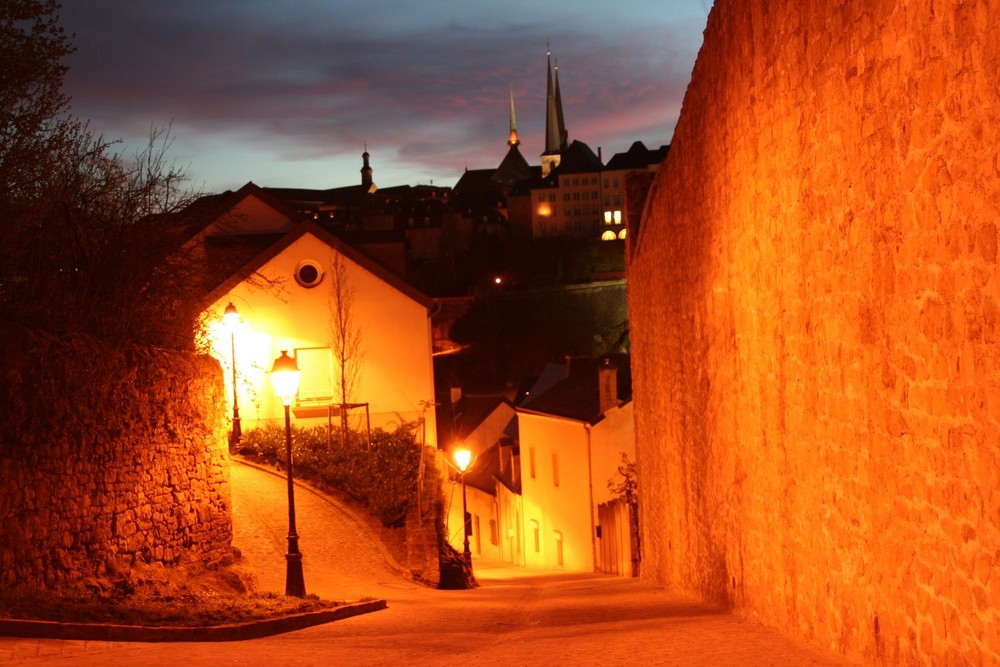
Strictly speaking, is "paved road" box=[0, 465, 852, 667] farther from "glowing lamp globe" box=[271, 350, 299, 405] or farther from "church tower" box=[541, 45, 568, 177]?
"church tower" box=[541, 45, 568, 177]

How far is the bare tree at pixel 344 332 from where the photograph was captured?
25828 millimetres

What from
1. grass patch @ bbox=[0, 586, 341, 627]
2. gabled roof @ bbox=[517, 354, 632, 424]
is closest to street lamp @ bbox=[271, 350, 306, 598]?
grass patch @ bbox=[0, 586, 341, 627]

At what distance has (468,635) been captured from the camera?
31.8 feet

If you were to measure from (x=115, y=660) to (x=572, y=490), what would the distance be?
22601 mm

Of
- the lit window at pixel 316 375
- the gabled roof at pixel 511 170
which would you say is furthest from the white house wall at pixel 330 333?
the gabled roof at pixel 511 170

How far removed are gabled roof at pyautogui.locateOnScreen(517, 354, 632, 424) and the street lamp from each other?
1528 centimetres

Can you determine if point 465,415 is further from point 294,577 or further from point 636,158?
point 636,158

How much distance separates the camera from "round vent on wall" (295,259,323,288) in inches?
1021

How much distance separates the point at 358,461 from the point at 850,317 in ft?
54.4

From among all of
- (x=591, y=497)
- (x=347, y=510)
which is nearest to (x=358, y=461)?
(x=347, y=510)

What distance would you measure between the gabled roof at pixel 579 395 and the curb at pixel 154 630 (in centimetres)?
1825

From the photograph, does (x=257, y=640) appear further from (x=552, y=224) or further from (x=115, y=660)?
(x=552, y=224)

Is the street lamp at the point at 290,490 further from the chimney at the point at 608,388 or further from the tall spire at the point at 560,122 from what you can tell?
the tall spire at the point at 560,122

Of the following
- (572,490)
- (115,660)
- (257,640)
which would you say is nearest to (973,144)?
(115,660)
